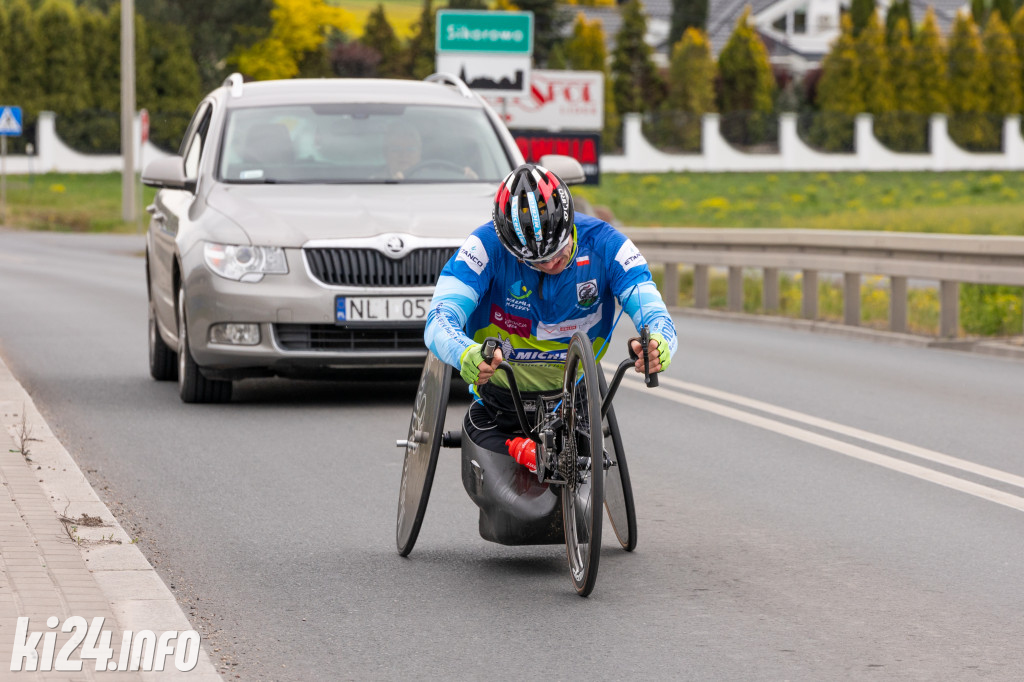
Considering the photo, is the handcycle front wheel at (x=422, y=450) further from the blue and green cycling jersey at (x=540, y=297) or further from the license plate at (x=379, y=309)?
the license plate at (x=379, y=309)

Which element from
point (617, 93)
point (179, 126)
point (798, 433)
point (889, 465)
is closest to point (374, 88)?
point (798, 433)

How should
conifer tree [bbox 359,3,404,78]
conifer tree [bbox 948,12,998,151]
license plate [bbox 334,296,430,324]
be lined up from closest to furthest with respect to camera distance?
license plate [bbox 334,296,430,324] < conifer tree [bbox 948,12,998,151] < conifer tree [bbox 359,3,404,78]

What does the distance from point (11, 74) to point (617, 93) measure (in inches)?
1194

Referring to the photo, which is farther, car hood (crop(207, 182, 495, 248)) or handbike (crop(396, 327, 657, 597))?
car hood (crop(207, 182, 495, 248))

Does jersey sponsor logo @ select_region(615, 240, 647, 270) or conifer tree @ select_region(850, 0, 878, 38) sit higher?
conifer tree @ select_region(850, 0, 878, 38)

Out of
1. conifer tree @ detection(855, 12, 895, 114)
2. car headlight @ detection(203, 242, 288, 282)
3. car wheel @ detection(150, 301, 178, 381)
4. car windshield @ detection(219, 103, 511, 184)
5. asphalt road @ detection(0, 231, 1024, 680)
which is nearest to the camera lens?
asphalt road @ detection(0, 231, 1024, 680)

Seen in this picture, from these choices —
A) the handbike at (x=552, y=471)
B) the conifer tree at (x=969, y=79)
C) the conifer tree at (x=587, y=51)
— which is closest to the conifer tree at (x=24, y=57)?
the conifer tree at (x=587, y=51)

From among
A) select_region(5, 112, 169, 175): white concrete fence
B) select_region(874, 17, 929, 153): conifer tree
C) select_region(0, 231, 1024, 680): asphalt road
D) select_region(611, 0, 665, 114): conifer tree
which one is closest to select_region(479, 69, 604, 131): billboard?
select_region(0, 231, 1024, 680): asphalt road

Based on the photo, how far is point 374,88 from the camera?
490 inches

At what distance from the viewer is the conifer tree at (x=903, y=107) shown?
71.2 metres

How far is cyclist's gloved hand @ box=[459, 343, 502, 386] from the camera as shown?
19.4 ft

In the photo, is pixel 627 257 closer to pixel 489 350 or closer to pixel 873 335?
pixel 489 350

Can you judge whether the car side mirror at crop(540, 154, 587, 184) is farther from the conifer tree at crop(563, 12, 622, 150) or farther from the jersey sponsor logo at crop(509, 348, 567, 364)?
the conifer tree at crop(563, 12, 622, 150)

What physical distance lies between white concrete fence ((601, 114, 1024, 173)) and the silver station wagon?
55801 millimetres
